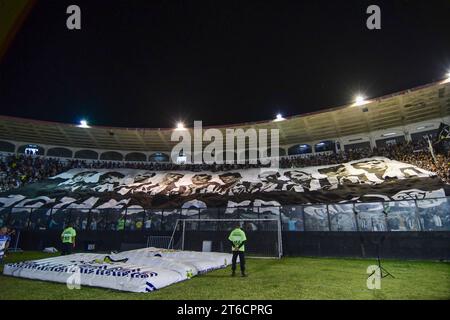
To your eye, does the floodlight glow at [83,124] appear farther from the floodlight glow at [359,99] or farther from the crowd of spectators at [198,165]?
the floodlight glow at [359,99]

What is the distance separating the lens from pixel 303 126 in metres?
34.4

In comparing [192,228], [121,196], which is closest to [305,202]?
[192,228]

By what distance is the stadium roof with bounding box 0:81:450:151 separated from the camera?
2803 cm

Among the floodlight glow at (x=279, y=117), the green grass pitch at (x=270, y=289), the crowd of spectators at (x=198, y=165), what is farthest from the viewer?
the floodlight glow at (x=279, y=117)

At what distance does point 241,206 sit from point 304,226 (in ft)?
16.2

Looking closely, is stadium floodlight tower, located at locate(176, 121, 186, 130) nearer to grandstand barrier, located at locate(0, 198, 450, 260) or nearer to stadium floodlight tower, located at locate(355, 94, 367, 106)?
grandstand barrier, located at locate(0, 198, 450, 260)

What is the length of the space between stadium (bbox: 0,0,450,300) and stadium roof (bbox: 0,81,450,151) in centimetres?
20

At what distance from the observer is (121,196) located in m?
25.1

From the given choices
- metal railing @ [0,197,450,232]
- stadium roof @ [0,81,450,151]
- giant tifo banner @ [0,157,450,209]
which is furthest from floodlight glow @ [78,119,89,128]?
metal railing @ [0,197,450,232]

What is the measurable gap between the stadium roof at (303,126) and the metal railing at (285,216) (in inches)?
694

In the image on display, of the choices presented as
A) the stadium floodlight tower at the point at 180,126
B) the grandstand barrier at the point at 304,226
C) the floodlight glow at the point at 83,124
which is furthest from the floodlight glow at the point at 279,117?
the floodlight glow at the point at 83,124

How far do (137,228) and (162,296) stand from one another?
14414 millimetres

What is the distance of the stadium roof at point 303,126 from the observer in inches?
1104
